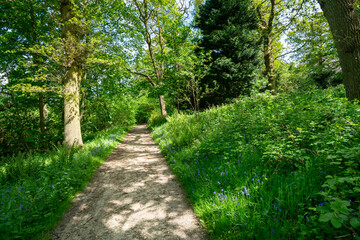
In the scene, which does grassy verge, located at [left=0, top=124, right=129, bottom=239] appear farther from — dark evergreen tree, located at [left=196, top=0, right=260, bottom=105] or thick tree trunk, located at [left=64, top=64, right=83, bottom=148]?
dark evergreen tree, located at [left=196, top=0, right=260, bottom=105]

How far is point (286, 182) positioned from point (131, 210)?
8.99 feet

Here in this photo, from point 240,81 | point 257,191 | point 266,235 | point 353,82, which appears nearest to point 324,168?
point 257,191

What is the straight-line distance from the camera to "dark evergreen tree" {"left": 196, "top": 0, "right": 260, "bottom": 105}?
10.2 m

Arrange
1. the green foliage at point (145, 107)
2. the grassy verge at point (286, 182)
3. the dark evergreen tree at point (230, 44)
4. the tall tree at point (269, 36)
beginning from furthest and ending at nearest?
the green foliage at point (145, 107), the tall tree at point (269, 36), the dark evergreen tree at point (230, 44), the grassy verge at point (286, 182)

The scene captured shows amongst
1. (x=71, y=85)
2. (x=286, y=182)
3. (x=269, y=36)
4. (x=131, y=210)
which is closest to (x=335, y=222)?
(x=286, y=182)

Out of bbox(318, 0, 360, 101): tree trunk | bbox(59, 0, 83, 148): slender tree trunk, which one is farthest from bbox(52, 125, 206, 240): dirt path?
bbox(318, 0, 360, 101): tree trunk

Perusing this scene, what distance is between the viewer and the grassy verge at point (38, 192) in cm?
229

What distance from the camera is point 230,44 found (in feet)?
33.7

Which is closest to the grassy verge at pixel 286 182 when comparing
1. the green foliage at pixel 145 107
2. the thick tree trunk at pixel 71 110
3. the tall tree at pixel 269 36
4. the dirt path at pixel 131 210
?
the dirt path at pixel 131 210

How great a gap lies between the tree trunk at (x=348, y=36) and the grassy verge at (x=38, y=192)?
7096 millimetres

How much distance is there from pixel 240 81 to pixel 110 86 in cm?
865

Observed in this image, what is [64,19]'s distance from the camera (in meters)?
6.36

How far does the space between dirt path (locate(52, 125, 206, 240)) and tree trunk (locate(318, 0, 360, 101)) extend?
502 cm

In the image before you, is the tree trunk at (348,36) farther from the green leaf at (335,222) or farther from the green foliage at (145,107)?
the green foliage at (145,107)
